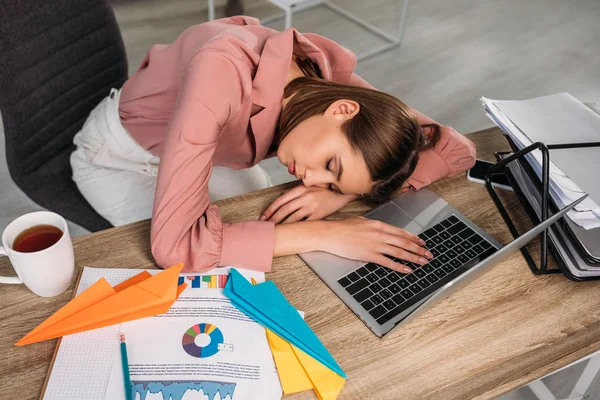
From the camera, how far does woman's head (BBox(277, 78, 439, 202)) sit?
3.29 feet

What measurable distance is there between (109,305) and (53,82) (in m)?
0.74

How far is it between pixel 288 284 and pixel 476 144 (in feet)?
2.05

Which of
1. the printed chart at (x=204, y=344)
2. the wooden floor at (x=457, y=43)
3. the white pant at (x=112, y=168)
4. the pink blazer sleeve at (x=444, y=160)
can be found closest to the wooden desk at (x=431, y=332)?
the printed chart at (x=204, y=344)

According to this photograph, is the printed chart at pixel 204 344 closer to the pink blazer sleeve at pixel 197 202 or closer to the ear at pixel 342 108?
the pink blazer sleeve at pixel 197 202

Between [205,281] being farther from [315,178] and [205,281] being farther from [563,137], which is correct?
[563,137]

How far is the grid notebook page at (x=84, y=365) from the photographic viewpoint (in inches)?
26.9

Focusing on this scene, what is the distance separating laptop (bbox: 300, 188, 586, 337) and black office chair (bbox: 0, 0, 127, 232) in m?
0.72

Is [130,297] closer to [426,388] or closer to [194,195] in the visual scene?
[194,195]

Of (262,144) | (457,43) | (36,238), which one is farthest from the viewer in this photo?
(457,43)

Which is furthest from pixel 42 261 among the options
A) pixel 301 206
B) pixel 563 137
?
pixel 563 137

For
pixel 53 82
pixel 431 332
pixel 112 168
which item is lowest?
pixel 112 168

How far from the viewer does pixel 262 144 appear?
3.88ft

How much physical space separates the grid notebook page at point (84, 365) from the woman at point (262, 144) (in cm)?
16

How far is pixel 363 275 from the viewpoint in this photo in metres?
0.90
